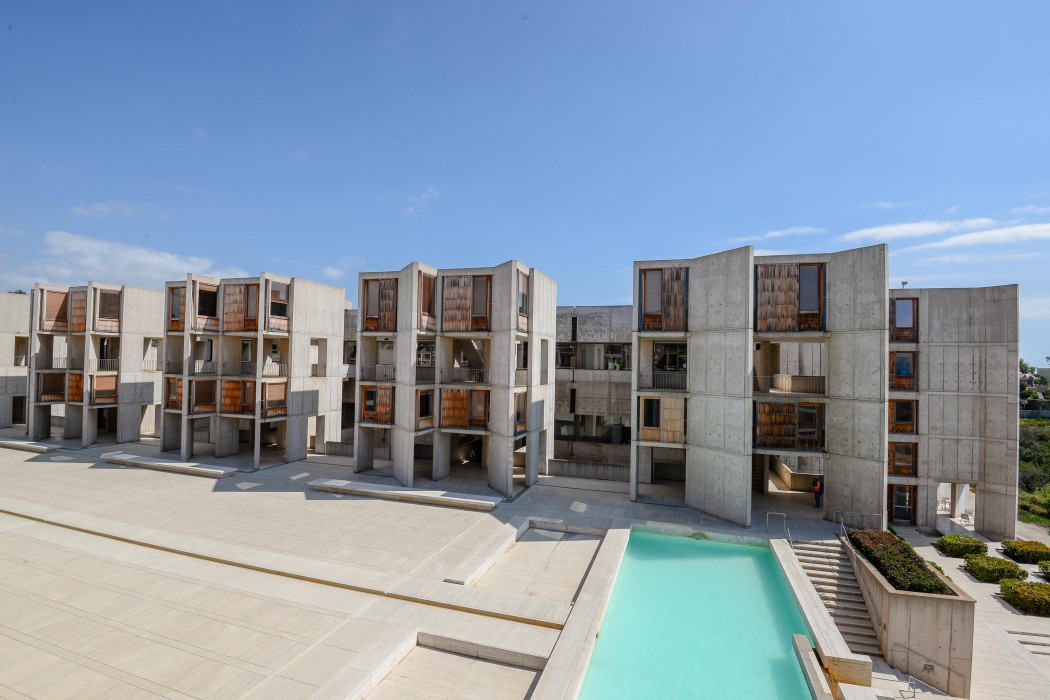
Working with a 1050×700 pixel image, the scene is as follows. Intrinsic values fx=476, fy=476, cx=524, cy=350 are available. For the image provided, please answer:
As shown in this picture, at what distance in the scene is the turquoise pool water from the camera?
1112 centimetres

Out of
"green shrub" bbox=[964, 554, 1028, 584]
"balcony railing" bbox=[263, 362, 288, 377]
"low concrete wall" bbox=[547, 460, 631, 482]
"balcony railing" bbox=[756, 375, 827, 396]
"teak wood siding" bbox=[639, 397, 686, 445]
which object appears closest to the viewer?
"green shrub" bbox=[964, 554, 1028, 584]

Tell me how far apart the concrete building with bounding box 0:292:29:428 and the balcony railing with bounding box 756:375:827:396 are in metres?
53.7

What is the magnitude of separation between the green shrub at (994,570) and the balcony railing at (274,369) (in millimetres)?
36050

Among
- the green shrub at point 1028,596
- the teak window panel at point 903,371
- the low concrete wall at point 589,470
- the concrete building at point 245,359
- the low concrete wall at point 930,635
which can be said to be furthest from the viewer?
the concrete building at point 245,359

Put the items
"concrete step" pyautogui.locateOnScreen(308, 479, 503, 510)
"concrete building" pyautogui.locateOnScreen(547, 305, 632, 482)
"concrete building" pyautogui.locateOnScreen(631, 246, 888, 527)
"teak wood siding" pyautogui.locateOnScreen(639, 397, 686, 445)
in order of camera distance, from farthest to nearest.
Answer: "concrete building" pyautogui.locateOnScreen(547, 305, 632, 482) → "teak wood siding" pyautogui.locateOnScreen(639, 397, 686, 445) → "concrete step" pyautogui.locateOnScreen(308, 479, 503, 510) → "concrete building" pyautogui.locateOnScreen(631, 246, 888, 527)

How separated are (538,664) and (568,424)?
23.9 metres

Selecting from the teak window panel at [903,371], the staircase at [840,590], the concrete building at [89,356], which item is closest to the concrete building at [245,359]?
the concrete building at [89,356]

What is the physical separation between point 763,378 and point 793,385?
1425 mm

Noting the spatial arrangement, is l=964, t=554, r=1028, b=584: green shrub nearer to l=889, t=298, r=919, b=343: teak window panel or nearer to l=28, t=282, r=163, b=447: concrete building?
l=889, t=298, r=919, b=343: teak window panel

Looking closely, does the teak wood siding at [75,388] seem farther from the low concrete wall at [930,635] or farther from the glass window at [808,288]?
the low concrete wall at [930,635]

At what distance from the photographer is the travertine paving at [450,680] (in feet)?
33.7

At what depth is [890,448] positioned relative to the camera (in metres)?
24.2

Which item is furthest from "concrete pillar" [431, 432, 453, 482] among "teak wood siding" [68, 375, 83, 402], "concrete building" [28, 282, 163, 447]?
"teak wood siding" [68, 375, 83, 402]

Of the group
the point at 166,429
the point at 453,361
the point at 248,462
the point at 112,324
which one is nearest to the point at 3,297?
the point at 112,324
